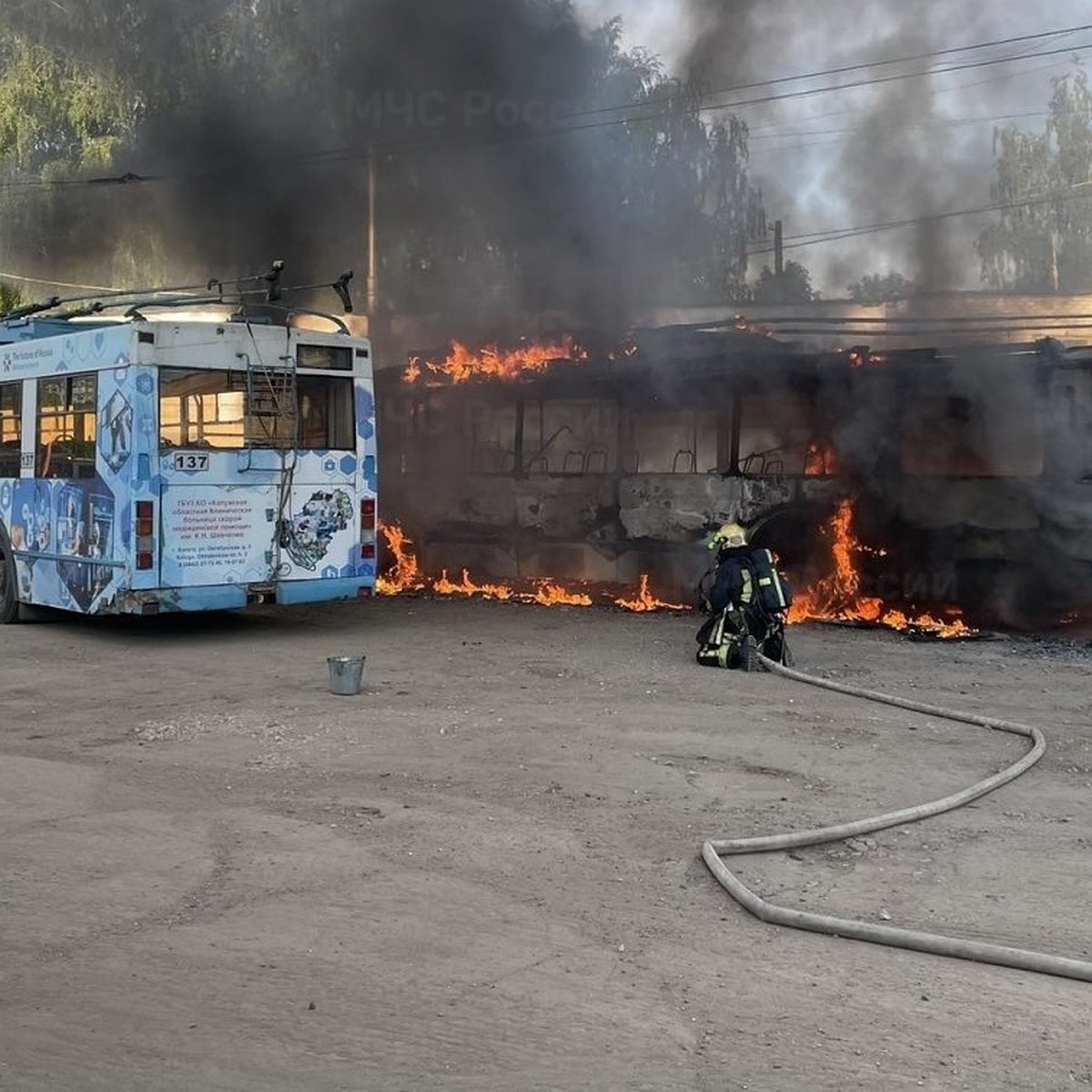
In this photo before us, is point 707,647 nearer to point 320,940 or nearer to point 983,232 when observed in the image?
point 320,940

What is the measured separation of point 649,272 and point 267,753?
12.1 meters

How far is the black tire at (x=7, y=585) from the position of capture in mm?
10586

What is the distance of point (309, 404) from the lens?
1007cm

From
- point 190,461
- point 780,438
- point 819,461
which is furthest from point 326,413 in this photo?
point 819,461

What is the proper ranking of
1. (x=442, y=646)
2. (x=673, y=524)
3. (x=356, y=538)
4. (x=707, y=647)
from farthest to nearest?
(x=673, y=524)
(x=356, y=538)
(x=442, y=646)
(x=707, y=647)

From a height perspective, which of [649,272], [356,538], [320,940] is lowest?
[320,940]

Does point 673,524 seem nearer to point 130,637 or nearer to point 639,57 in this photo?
point 130,637

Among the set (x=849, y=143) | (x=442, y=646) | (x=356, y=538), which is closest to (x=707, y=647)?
(x=442, y=646)

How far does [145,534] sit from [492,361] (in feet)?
18.0

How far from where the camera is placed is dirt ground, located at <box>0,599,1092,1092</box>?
9.78 feet

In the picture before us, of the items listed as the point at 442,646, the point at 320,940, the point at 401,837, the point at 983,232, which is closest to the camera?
the point at 320,940

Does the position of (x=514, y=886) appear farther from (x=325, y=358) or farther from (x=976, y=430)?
(x=976, y=430)

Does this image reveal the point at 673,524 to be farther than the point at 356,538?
Yes

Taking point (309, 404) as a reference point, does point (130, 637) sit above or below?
below
